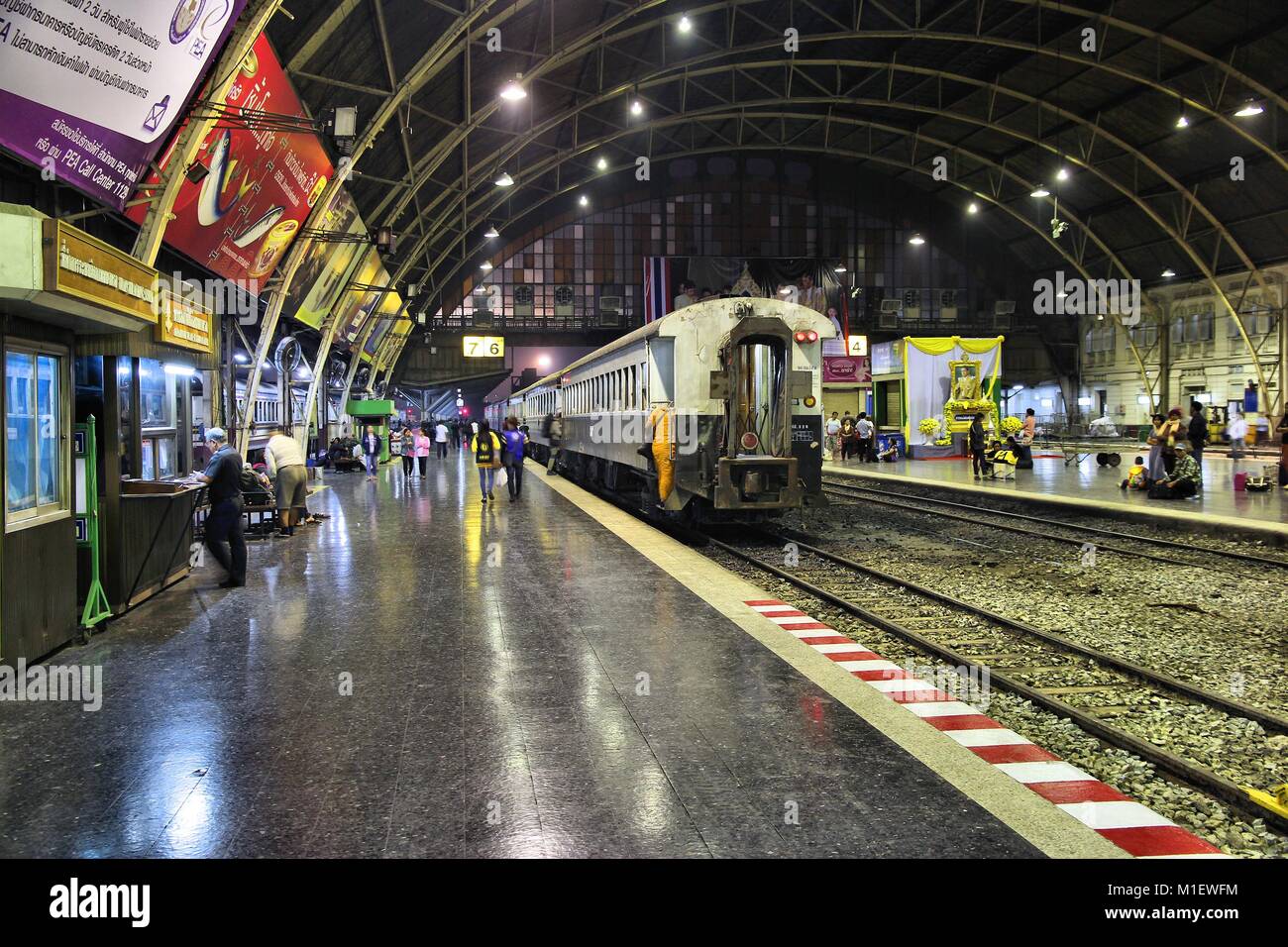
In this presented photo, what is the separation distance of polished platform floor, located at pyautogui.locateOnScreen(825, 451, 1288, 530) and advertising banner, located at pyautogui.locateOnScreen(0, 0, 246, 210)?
15.2m

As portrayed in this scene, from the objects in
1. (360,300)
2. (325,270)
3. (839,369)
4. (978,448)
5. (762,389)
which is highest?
(360,300)

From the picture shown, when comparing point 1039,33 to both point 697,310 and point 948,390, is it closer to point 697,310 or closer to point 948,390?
point 948,390

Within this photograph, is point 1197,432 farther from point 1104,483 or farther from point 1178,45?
point 1178,45

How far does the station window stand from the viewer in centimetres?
633

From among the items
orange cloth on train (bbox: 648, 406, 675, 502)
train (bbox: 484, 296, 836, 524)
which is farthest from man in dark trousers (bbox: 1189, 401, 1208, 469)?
orange cloth on train (bbox: 648, 406, 675, 502)

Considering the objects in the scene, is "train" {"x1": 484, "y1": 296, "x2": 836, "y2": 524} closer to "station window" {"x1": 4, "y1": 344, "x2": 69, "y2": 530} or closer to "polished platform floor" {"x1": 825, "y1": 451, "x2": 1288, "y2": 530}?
"polished platform floor" {"x1": 825, "y1": 451, "x2": 1288, "y2": 530}

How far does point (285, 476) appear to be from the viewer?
1466cm

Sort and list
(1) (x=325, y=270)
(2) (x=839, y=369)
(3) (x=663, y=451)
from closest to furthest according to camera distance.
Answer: (3) (x=663, y=451), (1) (x=325, y=270), (2) (x=839, y=369)

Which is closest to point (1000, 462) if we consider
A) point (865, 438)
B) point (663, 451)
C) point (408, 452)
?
point (865, 438)

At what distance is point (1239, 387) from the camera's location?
40.6 metres

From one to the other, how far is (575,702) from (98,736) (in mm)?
2575

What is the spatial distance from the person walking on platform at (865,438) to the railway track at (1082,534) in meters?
10.9

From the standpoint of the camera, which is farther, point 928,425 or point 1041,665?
point 928,425

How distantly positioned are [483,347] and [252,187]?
29.6 meters
